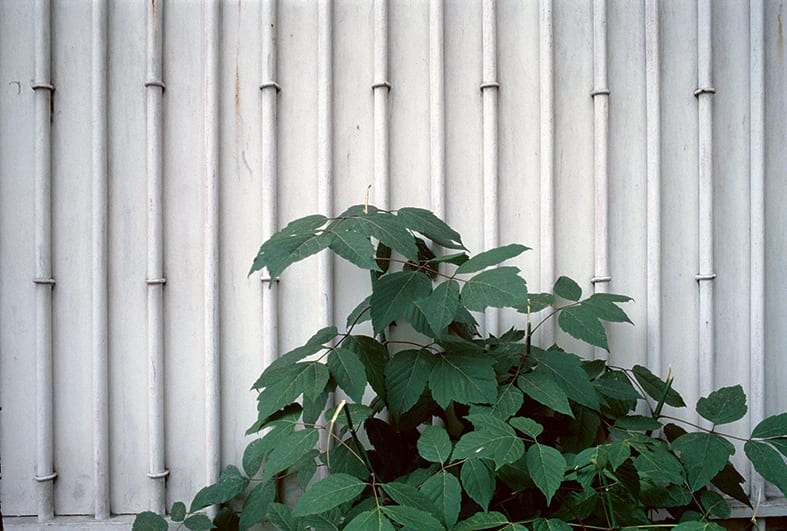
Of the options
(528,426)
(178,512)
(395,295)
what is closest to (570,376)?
(528,426)

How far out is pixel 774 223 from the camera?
1.51 metres

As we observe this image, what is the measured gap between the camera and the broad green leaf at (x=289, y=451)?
1.03 meters

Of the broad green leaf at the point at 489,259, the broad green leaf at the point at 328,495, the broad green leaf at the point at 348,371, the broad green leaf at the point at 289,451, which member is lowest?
the broad green leaf at the point at 328,495

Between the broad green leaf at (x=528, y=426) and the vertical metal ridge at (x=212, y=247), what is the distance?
2.66 ft

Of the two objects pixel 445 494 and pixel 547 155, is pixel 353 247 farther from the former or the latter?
pixel 547 155

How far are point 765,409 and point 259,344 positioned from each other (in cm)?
140

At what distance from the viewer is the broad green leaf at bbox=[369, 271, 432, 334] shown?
1.08 meters

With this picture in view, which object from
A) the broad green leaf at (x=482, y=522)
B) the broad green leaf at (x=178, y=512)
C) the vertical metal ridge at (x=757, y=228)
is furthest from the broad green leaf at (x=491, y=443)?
the vertical metal ridge at (x=757, y=228)

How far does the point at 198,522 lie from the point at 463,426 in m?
0.69

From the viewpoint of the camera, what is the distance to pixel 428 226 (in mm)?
1234

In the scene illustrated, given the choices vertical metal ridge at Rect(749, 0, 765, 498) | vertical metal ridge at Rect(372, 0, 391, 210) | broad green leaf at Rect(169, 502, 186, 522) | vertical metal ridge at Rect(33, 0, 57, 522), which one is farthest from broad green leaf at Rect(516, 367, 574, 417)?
vertical metal ridge at Rect(33, 0, 57, 522)

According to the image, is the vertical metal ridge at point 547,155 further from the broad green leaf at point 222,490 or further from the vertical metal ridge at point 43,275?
the vertical metal ridge at point 43,275

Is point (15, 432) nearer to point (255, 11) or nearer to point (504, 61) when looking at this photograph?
point (255, 11)

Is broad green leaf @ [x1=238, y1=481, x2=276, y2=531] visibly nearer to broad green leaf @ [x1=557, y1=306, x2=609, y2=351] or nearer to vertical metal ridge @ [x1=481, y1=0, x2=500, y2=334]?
vertical metal ridge @ [x1=481, y1=0, x2=500, y2=334]
